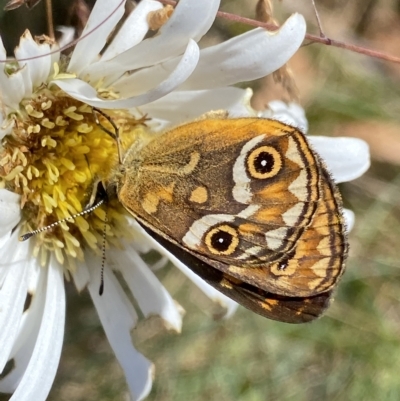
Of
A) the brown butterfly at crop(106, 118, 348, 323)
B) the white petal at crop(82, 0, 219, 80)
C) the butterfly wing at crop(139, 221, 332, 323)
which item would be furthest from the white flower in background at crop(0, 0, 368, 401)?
the butterfly wing at crop(139, 221, 332, 323)

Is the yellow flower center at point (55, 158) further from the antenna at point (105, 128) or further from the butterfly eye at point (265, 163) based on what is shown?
the butterfly eye at point (265, 163)

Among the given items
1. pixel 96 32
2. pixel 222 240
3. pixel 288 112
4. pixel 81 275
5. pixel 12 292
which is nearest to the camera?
pixel 222 240

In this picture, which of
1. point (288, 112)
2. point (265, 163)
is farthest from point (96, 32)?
point (288, 112)

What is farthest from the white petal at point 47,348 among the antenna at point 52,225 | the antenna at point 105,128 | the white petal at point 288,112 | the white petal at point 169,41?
the white petal at point 288,112

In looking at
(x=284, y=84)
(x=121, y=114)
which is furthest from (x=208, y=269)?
(x=284, y=84)

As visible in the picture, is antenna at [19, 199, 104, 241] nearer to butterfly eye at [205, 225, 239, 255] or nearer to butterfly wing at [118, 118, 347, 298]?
butterfly wing at [118, 118, 347, 298]

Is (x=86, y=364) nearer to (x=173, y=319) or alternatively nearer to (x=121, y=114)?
(x=173, y=319)

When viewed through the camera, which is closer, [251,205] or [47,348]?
[251,205]

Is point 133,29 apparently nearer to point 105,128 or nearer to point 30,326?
point 105,128
